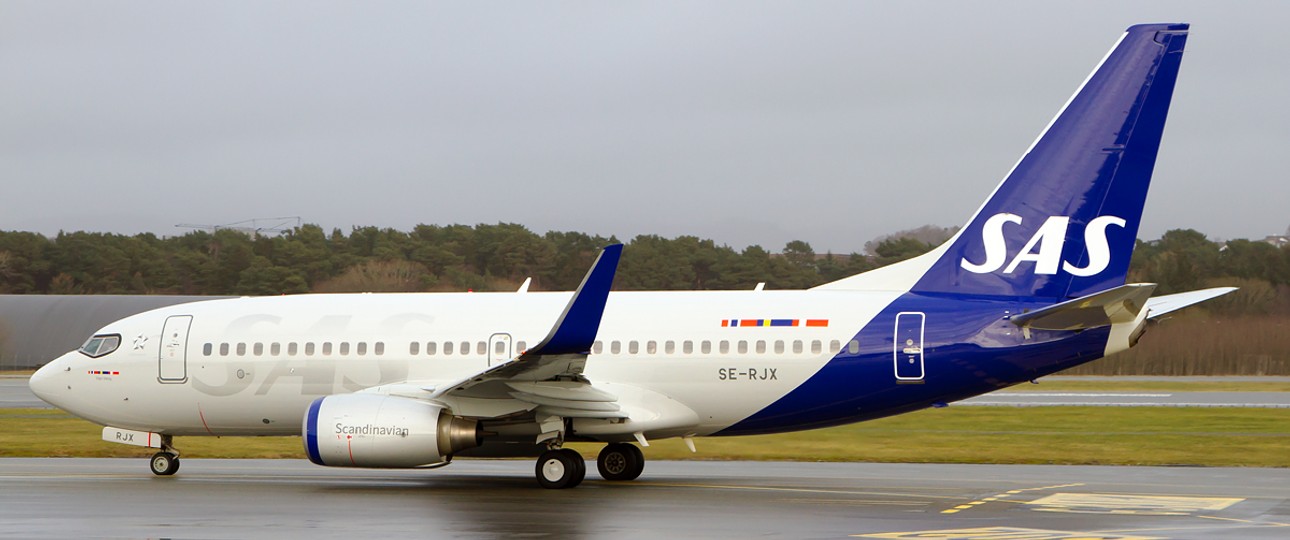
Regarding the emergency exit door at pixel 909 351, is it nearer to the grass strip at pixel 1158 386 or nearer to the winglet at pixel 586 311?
the winglet at pixel 586 311

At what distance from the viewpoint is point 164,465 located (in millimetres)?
21469

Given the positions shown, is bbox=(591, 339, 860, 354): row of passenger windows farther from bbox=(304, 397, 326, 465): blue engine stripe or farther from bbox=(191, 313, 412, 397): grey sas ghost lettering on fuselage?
bbox=(304, 397, 326, 465): blue engine stripe

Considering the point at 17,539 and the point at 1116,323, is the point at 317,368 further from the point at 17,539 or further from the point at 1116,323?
the point at 1116,323

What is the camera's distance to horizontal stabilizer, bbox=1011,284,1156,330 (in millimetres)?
16938

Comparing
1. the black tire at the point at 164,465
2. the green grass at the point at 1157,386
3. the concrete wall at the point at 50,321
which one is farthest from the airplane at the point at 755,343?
the concrete wall at the point at 50,321

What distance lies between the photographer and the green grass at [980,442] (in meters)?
24.4

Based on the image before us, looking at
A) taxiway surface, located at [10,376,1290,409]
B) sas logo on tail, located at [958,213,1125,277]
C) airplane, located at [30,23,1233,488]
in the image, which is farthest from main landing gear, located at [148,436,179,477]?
taxiway surface, located at [10,376,1290,409]

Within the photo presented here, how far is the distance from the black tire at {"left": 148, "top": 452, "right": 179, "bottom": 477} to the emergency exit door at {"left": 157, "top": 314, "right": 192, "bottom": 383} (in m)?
1.21

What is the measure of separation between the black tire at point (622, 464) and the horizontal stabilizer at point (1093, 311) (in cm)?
570

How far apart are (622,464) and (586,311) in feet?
13.3

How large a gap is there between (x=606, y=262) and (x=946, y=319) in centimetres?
468

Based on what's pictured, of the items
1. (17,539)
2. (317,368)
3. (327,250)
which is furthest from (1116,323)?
(327,250)

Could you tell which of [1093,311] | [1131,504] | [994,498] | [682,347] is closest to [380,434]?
[682,347]

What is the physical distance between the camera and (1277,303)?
42.5 metres
